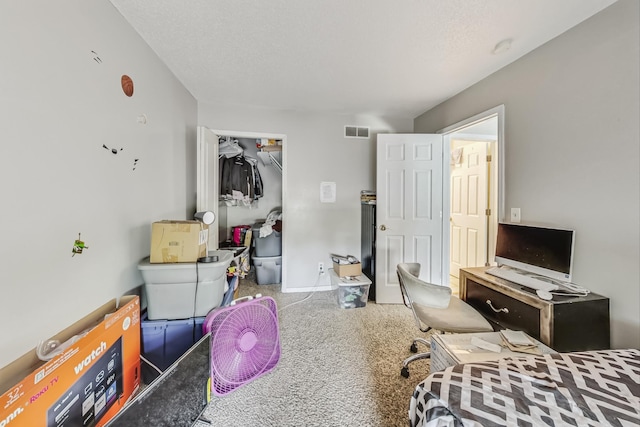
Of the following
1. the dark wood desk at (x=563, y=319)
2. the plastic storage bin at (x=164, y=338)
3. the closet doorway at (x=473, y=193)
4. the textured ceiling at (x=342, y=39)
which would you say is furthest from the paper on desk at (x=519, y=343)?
the textured ceiling at (x=342, y=39)

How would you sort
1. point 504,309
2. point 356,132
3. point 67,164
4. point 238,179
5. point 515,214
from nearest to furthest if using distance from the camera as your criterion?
point 67,164 → point 504,309 → point 515,214 → point 356,132 → point 238,179

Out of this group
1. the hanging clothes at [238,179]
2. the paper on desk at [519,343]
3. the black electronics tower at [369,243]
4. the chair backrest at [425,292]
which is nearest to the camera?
the paper on desk at [519,343]

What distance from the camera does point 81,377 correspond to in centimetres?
93

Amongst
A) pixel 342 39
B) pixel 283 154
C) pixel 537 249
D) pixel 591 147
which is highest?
pixel 342 39

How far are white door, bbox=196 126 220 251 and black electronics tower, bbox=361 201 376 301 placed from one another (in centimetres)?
187

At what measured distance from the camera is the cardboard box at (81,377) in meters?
0.73

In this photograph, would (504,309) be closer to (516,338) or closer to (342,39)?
(516,338)

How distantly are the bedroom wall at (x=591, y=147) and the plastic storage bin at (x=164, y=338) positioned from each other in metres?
2.47

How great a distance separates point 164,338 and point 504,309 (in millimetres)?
2230

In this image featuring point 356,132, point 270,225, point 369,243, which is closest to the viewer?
point 369,243

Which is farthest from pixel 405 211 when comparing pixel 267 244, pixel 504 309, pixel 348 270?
pixel 267 244

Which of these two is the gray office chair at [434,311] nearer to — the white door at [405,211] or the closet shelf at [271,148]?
the white door at [405,211]

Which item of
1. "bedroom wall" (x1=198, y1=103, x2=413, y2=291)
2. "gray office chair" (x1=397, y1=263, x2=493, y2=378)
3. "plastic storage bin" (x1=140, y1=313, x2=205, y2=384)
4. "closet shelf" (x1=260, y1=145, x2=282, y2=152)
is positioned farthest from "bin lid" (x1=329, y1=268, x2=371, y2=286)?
"closet shelf" (x1=260, y1=145, x2=282, y2=152)

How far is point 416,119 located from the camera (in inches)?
127
